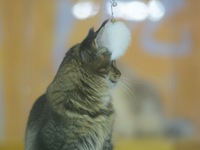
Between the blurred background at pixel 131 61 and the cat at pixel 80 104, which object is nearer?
the cat at pixel 80 104

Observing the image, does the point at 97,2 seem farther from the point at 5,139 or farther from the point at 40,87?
the point at 5,139

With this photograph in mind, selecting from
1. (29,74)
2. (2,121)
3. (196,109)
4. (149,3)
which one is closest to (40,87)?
(29,74)

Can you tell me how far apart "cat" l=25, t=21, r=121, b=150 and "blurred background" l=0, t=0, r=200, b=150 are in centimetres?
52

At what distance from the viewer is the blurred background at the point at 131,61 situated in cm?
136

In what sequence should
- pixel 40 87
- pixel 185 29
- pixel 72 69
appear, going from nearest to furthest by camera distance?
pixel 72 69 < pixel 40 87 < pixel 185 29

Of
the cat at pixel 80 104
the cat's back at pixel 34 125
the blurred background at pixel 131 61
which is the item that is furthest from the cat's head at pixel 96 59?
the blurred background at pixel 131 61

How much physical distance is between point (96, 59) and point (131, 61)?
0.66m

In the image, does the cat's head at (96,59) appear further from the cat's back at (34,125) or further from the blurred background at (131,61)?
the blurred background at (131,61)

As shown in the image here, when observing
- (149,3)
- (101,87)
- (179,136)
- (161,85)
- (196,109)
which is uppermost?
(149,3)

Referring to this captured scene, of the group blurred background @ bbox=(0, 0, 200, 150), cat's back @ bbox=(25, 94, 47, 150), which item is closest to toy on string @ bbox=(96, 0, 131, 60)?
cat's back @ bbox=(25, 94, 47, 150)

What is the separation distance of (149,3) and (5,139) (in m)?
0.82

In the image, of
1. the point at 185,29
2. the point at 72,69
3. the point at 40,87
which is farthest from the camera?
the point at 185,29

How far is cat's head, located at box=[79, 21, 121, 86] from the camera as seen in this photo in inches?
28.7

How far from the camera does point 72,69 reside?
2.55 ft
